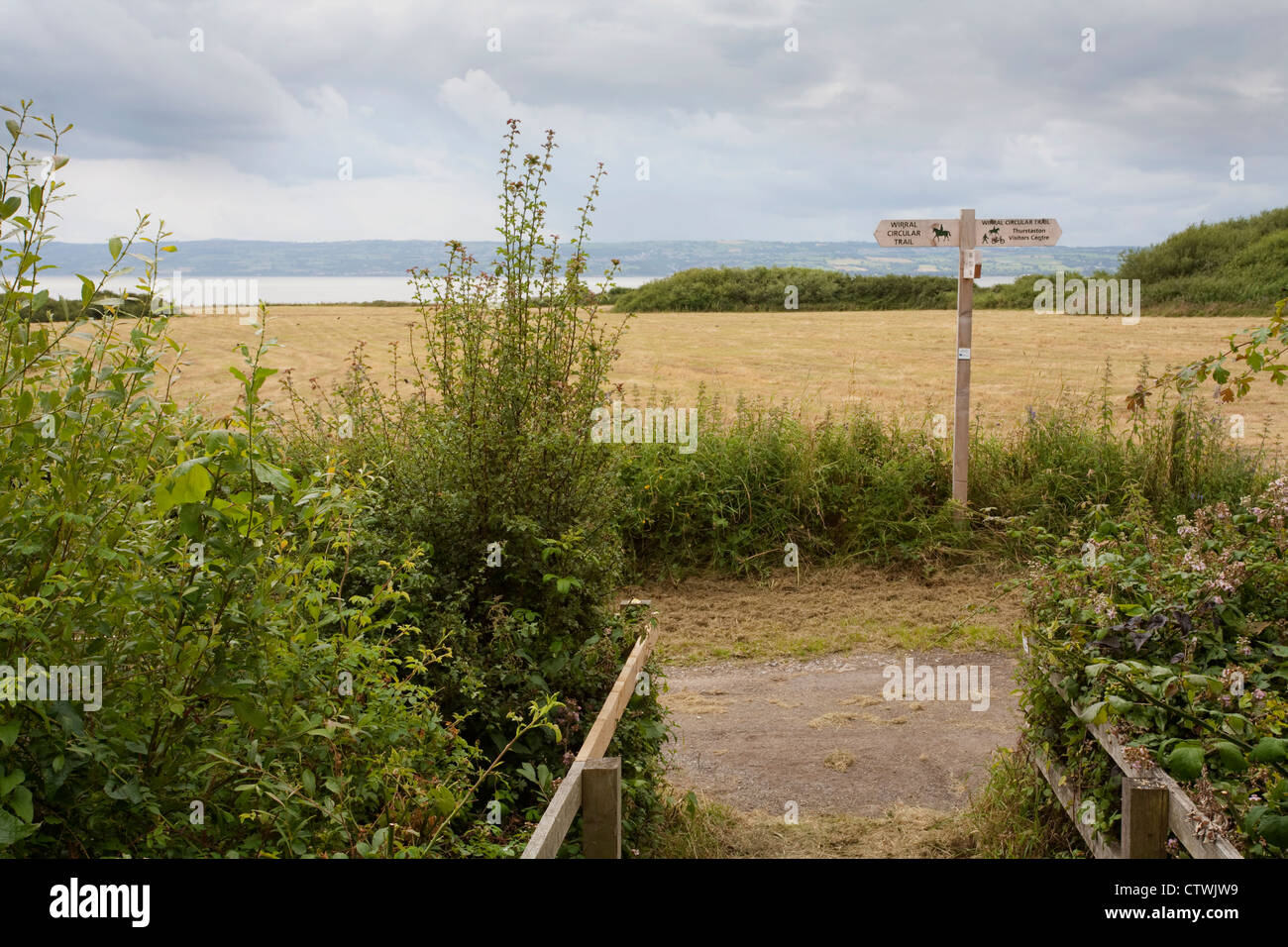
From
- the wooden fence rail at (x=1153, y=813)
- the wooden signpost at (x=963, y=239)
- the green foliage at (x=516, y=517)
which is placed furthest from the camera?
the wooden signpost at (x=963, y=239)

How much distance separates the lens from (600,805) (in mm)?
2863

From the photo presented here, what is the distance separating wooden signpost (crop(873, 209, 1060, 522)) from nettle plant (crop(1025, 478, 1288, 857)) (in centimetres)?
474

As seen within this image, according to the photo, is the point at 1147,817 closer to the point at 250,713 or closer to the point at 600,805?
the point at 600,805

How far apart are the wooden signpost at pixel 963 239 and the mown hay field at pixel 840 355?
1.26 m

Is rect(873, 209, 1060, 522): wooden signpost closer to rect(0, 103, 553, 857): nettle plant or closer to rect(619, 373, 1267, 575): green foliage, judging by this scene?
rect(619, 373, 1267, 575): green foliage

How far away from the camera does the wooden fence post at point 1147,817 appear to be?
2.87 meters

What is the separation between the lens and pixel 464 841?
274cm

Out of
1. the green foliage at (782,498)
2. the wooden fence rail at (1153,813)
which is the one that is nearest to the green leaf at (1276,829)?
the wooden fence rail at (1153,813)

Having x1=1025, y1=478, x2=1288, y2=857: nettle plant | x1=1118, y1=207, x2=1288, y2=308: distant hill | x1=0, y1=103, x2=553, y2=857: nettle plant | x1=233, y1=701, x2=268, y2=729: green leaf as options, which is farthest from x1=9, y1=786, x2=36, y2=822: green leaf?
x1=1118, y1=207, x2=1288, y2=308: distant hill

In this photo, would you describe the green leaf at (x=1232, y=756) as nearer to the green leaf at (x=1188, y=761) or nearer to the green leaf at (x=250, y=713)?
the green leaf at (x=1188, y=761)
